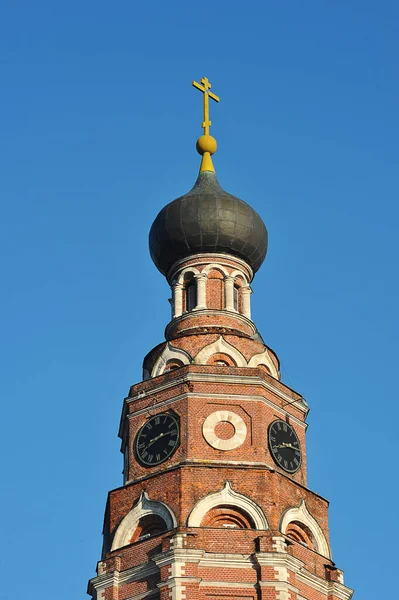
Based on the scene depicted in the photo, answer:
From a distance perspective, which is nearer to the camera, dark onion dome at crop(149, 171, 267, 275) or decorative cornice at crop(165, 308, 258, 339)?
decorative cornice at crop(165, 308, 258, 339)

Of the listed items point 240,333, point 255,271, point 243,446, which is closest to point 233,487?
point 243,446

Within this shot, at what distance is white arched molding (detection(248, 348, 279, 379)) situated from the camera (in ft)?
159

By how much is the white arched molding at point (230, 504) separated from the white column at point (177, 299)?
7.63 metres

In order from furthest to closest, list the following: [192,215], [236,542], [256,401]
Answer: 1. [192,215]
2. [256,401]
3. [236,542]

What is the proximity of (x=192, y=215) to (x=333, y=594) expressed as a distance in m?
Answer: 12.2

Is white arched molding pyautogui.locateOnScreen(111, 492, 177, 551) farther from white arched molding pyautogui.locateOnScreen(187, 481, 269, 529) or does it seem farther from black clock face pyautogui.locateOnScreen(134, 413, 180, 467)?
black clock face pyautogui.locateOnScreen(134, 413, 180, 467)

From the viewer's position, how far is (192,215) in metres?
50.9

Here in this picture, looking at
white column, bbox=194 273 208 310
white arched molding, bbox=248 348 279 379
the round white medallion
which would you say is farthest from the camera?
white column, bbox=194 273 208 310

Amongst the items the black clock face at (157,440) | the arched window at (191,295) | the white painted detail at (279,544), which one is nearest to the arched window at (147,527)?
the black clock face at (157,440)

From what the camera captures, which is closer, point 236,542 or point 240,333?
point 236,542

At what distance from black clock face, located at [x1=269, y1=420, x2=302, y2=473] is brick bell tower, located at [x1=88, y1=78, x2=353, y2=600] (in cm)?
4

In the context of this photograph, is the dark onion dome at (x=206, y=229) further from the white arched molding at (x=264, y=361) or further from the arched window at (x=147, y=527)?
the arched window at (x=147, y=527)

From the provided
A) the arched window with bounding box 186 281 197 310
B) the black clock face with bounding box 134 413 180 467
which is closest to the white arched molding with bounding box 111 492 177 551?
the black clock face with bounding box 134 413 180 467

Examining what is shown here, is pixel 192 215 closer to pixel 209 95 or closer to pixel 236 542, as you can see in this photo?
pixel 209 95
